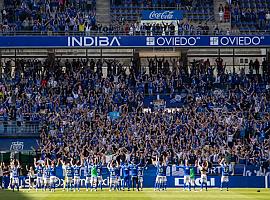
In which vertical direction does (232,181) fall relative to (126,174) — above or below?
below

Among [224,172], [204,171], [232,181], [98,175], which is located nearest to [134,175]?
[98,175]

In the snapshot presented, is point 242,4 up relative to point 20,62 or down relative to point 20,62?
up

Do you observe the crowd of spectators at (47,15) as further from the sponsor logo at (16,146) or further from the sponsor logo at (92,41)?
the sponsor logo at (16,146)

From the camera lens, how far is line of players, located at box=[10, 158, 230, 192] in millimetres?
33750

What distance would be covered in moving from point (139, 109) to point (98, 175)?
891 cm

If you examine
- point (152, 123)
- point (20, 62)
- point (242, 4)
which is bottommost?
point (152, 123)

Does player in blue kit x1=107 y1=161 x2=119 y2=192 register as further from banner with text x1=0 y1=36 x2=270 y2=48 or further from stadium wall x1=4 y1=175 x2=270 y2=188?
banner with text x1=0 y1=36 x2=270 y2=48

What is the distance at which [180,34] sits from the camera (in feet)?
144

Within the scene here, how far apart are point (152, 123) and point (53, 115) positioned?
5.97 metres

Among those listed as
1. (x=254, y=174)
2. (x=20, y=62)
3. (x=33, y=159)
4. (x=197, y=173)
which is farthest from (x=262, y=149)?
(x=20, y=62)

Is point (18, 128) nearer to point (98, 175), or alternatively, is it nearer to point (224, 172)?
point (98, 175)

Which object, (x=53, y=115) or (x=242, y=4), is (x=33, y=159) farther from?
(x=242, y=4)

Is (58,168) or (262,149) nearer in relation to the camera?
(58,168)

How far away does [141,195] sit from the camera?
30.4 m
